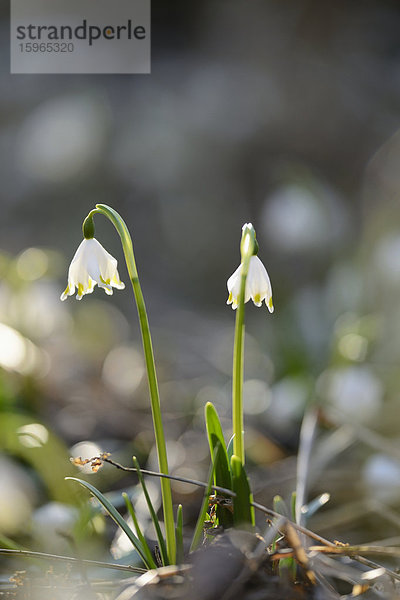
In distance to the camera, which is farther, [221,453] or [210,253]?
[210,253]

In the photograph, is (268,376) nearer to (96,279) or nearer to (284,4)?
(96,279)

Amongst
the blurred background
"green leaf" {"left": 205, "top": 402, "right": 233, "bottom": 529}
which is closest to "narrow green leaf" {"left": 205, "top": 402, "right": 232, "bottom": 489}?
"green leaf" {"left": 205, "top": 402, "right": 233, "bottom": 529}

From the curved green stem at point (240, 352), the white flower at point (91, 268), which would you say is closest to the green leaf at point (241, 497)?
the curved green stem at point (240, 352)

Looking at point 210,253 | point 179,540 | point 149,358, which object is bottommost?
point 179,540

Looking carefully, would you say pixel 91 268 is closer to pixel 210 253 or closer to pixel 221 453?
pixel 221 453

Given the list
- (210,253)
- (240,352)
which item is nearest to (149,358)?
(240,352)

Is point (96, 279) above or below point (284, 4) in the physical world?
below

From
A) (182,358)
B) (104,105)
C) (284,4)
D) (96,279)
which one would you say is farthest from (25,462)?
(284,4)

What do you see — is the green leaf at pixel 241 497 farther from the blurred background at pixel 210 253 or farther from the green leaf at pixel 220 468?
the blurred background at pixel 210 253

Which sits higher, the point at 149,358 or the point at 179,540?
the point at 149,358
